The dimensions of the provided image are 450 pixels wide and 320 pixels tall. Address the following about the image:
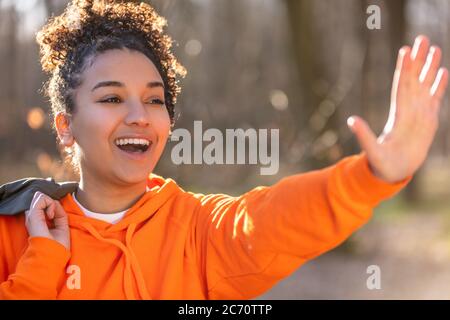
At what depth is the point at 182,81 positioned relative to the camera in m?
5.93

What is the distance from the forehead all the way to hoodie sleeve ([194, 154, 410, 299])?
0.41m

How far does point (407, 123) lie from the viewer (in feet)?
5.17

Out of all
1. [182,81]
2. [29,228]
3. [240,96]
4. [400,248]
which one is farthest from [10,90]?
[29,228]

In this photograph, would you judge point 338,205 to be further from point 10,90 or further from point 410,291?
point 10,90

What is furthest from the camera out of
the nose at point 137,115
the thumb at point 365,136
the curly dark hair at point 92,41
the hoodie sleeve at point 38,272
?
the curly dark hair at point 92,41

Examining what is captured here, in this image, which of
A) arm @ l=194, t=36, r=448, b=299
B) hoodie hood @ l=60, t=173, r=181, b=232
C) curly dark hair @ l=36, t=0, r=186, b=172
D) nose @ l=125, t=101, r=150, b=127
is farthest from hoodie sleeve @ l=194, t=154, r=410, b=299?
curly dark hair @ l=36, t=0, r=186, b=172

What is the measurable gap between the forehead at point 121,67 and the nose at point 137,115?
8 cm

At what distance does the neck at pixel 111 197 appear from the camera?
6.97 feet

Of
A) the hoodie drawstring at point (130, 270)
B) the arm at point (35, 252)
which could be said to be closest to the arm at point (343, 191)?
the hoodie drawstring at point (130, 270)

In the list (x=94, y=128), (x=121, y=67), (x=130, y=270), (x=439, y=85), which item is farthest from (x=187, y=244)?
(x=439, y=85)

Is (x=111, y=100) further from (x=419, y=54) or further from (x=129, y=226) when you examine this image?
(x=419, y=54)

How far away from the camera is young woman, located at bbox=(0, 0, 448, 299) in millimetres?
1590

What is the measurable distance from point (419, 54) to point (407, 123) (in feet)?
0.47

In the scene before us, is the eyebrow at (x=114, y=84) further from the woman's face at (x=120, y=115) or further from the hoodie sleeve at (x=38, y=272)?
the hoodie sleeve at (x=38, y=272)
